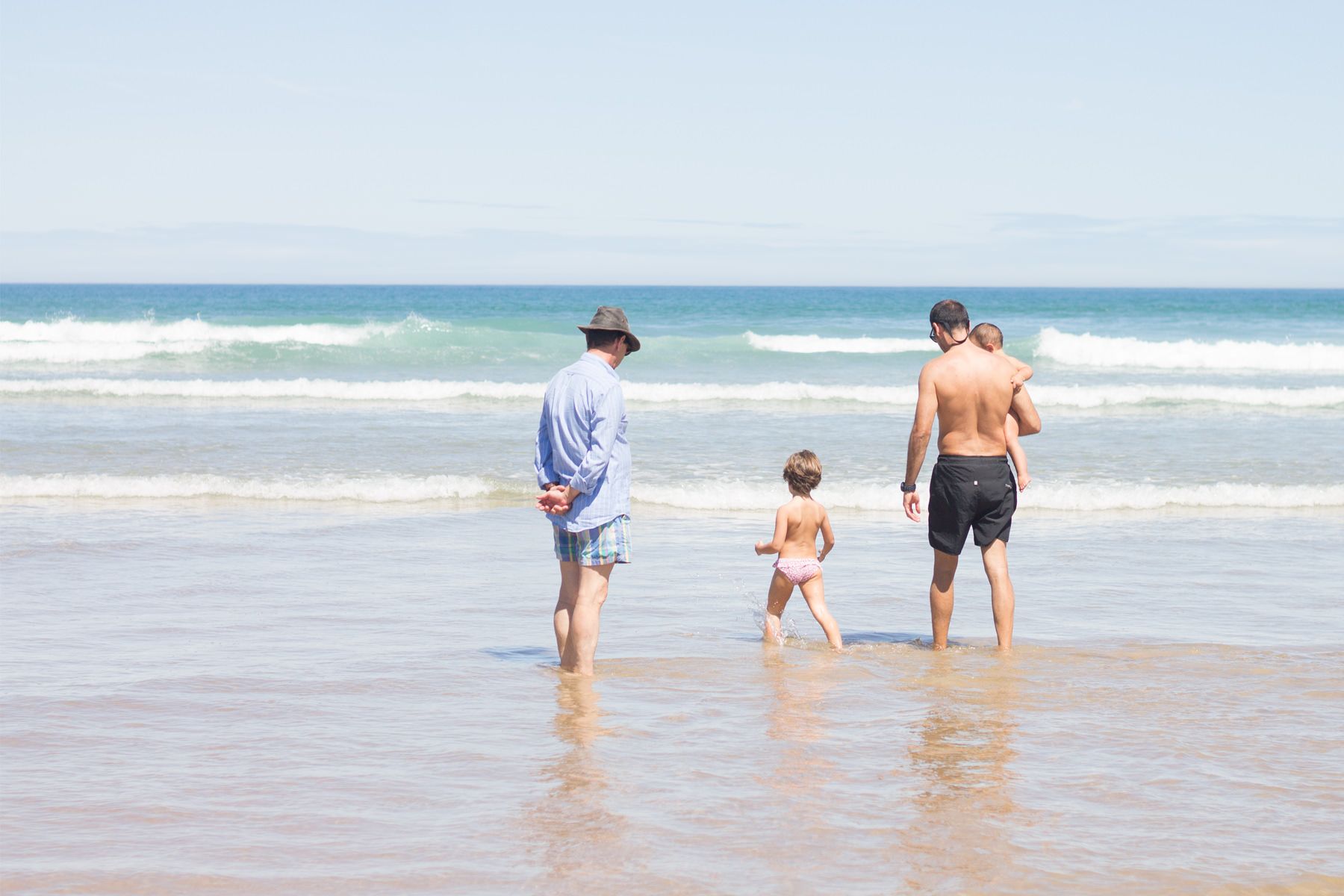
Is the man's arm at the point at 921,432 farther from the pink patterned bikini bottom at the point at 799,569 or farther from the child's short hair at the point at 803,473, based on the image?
the pink patterned bikini bottom at the point at 799,569

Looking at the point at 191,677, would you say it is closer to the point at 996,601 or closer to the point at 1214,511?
the point at 996,601

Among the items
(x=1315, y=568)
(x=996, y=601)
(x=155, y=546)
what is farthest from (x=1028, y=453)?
(x=155, y=546)

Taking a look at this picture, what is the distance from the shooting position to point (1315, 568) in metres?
8.65

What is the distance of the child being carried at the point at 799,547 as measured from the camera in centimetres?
658

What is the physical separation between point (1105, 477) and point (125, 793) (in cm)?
1081

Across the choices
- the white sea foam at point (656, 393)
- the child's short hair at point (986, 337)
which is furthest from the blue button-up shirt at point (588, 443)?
the white sea foam at point (656, 393)

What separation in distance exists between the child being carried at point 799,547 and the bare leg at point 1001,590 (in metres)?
0.80

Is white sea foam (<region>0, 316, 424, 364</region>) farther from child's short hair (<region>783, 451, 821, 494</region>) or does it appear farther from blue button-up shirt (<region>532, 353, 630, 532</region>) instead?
blue button-up shirt (<region>532, 353, 630, 532</region>)

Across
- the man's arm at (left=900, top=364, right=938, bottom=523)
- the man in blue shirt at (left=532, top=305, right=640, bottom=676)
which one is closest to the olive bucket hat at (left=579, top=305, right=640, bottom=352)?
the man in blue shirt at (left=532, top=305, right=640, bottom=676)

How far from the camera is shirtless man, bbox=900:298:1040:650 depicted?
625 centimetres

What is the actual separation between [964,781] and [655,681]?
5.85ft

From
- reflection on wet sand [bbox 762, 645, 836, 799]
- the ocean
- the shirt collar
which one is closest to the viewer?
the ocean

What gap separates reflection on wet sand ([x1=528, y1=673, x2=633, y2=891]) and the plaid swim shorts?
0.71 metres

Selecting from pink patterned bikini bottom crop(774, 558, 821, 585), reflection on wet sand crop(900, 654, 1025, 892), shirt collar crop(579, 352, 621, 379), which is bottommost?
reflection on wet sand crop(900, 654, 1025, 892)
